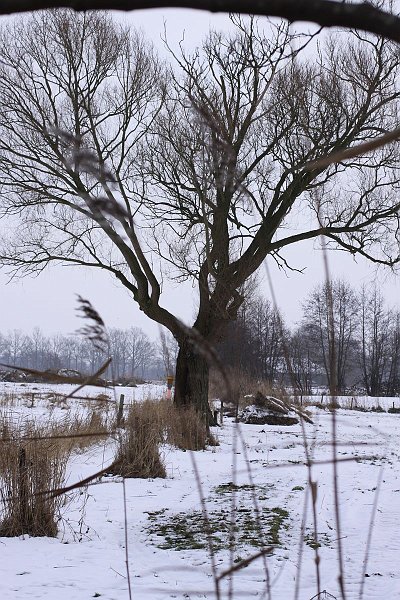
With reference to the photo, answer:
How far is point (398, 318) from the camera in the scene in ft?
189

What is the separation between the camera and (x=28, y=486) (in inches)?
171

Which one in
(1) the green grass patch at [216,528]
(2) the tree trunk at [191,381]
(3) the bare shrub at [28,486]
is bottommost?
(1) the green grass patch at [216,528]

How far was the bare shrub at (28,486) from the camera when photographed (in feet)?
13.6

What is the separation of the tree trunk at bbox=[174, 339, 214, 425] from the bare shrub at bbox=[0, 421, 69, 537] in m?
8.10

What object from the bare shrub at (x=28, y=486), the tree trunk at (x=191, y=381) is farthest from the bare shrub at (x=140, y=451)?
the tree trunk at (x=191, y=381)

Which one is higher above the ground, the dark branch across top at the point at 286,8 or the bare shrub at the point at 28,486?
the dark branch across top at the point at 286,8

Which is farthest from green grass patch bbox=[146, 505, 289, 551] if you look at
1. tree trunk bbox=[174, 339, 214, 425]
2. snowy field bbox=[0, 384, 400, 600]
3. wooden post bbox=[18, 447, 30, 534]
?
tree trunk bbox=[174, 339, 214, 425]

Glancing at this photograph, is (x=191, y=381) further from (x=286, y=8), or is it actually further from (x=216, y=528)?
(x=286, y=8)

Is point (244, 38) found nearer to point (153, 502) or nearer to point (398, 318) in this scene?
point (153, 502)

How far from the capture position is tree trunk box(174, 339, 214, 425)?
12828mm

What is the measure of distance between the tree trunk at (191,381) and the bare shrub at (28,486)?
810 centimetres

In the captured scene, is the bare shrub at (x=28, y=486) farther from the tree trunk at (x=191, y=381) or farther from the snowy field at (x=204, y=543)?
the tree trunk at (x=191, y=381)

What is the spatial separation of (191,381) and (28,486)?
8830 millimetres

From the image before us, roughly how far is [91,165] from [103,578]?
125 inches
